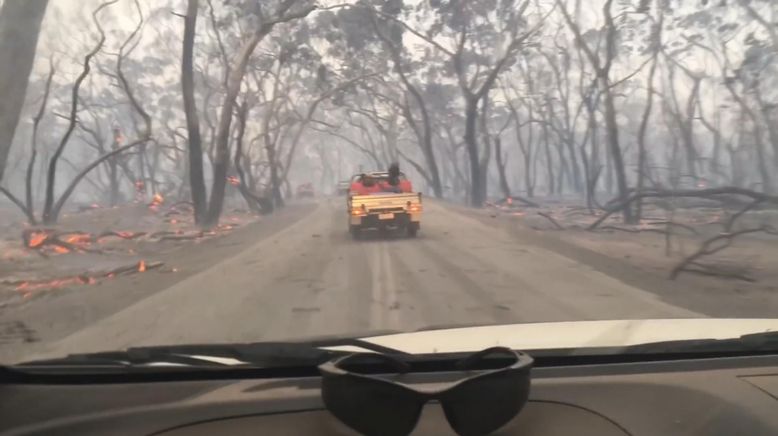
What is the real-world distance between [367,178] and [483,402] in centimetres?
932

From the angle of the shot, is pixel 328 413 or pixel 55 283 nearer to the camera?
pixel 328 413

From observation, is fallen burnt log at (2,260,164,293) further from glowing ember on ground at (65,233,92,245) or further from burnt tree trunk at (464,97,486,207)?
burnt tree trunk at (464,97,486,207)

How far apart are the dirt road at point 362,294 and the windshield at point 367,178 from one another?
1.7 inches

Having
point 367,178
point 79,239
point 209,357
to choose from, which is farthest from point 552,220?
point 209,357

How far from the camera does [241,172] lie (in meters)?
15.1

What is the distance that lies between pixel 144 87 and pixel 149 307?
705cm

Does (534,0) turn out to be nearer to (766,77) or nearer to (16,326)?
(766,77)

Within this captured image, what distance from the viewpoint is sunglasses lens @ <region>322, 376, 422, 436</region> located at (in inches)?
120

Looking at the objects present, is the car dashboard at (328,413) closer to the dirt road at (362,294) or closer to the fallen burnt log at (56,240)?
the dirt road at (362,294)

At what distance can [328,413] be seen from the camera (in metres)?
3.35

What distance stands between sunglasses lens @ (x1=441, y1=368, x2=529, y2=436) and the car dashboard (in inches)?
5.8

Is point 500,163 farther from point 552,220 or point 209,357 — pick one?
point 209,357

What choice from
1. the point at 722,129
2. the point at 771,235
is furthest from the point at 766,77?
the point at 771,235

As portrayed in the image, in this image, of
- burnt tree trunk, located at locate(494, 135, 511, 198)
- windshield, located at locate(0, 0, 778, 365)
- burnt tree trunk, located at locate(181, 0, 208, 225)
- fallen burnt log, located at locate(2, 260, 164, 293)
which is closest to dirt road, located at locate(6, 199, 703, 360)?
windshield, located at locate(0, 0, 778, 365)
